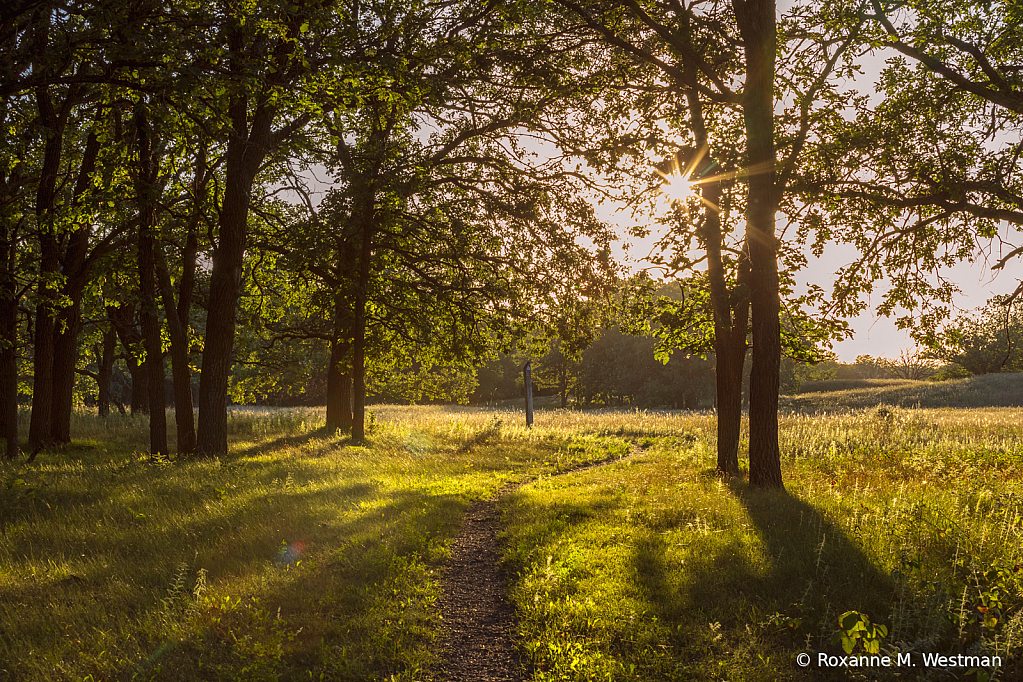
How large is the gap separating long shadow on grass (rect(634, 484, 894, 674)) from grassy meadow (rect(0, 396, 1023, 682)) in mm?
26

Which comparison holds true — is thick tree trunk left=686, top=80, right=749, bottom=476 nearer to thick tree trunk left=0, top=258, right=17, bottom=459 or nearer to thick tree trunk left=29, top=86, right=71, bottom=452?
thick tree trunk left=29, top=86, right=71, bottom=452

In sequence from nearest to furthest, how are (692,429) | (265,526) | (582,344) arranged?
(265,526) → (582,344) → (692,429)

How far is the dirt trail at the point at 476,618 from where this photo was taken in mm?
4988

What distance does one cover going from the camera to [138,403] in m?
25.7

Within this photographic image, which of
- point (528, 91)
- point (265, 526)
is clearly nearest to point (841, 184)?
point (528, 91)

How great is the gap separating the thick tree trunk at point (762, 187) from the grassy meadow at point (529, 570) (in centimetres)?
235

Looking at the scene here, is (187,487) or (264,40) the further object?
(264,40)

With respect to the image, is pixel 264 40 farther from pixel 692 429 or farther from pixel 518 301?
pixel 692 429

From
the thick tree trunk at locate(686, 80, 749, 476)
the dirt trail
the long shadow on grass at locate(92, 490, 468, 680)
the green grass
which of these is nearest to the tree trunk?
the green grass

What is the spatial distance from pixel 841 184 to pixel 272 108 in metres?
11.9

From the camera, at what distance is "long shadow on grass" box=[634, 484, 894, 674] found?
534 cm

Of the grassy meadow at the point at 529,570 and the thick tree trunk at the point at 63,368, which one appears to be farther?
the thick tree trunk at the point at 63,368

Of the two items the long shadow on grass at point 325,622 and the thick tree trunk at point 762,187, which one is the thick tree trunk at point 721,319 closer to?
the thick tree trunk at point 762,187

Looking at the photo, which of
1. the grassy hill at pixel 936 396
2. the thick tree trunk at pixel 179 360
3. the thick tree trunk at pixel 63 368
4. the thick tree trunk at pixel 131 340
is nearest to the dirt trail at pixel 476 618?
the thick tree trunk at pixel 179 360
